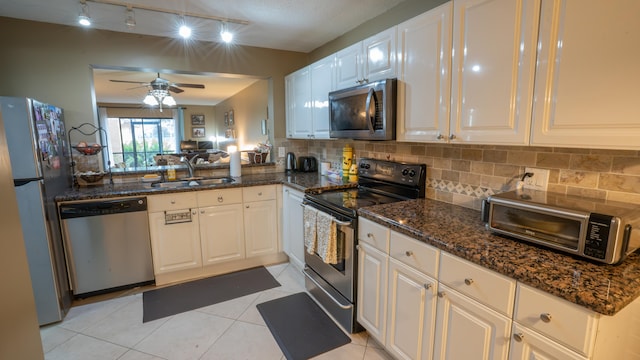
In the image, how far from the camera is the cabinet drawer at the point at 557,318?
0.95 m

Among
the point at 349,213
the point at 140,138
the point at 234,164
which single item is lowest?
the point at 349,213

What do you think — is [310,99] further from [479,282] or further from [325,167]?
[479,282]

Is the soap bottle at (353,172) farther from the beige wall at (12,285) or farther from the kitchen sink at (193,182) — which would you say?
the beige wall at (12,285)

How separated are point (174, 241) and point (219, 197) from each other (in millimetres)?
563

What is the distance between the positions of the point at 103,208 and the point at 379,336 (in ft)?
7.74

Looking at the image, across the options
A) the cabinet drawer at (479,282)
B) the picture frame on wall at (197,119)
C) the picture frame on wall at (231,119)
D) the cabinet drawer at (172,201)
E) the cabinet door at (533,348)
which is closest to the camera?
the cabinet door at (533,348)

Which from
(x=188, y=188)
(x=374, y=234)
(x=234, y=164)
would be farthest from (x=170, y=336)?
(x=234, y=164)

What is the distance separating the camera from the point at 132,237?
2678mm

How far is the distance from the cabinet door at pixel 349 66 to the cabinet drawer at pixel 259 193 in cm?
124

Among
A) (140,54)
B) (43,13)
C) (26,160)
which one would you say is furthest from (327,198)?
(43,13)

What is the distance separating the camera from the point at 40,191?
215 cm

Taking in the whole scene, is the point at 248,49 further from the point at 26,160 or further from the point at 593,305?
the point at 593,305

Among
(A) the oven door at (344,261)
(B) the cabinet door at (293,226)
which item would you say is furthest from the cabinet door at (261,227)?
(A) the oven door at (344,261)

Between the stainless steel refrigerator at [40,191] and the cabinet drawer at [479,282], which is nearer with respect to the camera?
the cabinet drawer at [479,282]
